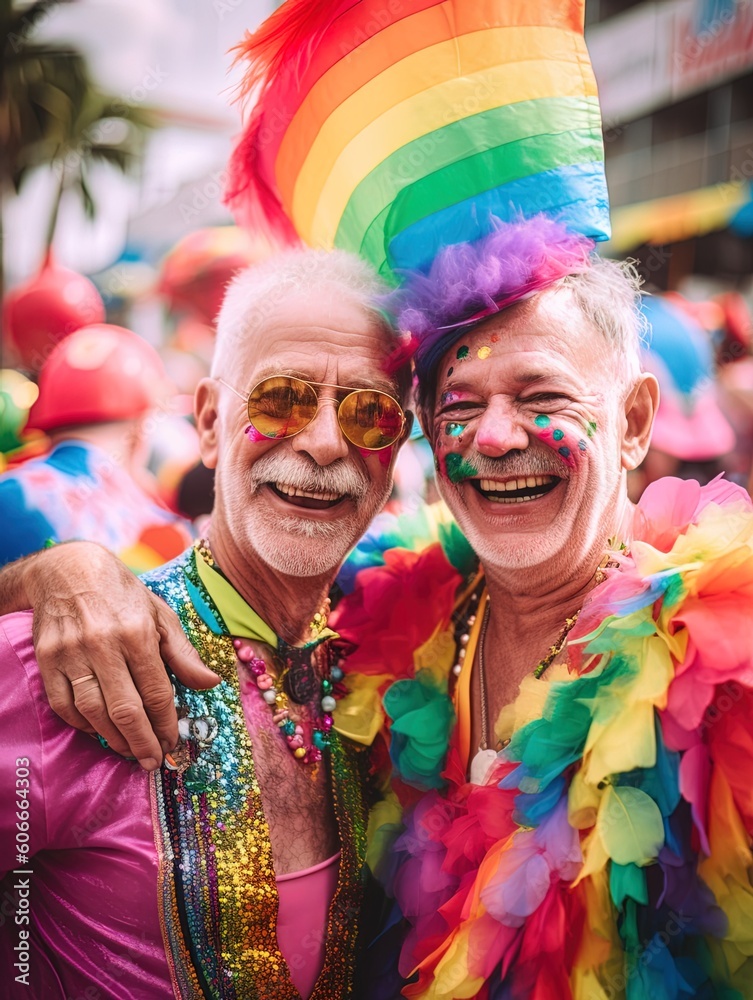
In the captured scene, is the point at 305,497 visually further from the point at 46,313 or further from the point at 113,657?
the point at 46,313

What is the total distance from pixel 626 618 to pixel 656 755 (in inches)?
9.9

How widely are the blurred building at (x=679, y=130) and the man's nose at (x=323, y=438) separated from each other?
746 cm

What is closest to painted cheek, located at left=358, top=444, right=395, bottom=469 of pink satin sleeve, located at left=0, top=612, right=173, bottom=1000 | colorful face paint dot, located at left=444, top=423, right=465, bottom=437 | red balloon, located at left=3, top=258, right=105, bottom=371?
colorful face paint dot, located at left=444, top=423, right=465, bottom=437

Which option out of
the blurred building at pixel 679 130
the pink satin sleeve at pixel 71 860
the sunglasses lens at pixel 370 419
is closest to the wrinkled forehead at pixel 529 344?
the sunglasses lens at pixel 370 419

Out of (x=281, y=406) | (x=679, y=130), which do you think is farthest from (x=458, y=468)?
(x=679, y=130)

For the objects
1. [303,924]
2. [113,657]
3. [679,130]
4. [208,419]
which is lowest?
[303,924]

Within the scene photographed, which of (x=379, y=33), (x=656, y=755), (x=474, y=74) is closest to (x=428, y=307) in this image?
(x=474, y=74)

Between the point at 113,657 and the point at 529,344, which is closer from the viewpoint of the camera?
the point at 113,657

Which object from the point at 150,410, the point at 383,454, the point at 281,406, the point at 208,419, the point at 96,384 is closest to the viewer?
the point at 281,406

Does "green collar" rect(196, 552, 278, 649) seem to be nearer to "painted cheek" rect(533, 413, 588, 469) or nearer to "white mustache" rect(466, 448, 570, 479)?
"white mustache" rect(466, 448, 570, 479)

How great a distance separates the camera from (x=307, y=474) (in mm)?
2094

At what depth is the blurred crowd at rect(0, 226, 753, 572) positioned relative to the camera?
327 centimetres

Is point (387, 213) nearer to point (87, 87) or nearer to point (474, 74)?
point (474, 74)

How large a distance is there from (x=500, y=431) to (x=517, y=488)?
0.15 meters
